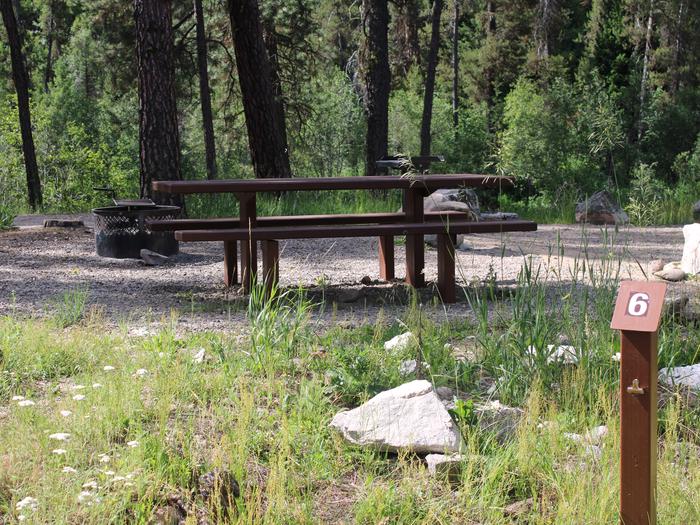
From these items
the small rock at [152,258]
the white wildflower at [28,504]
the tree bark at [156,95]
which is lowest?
the small rock at [152,258]

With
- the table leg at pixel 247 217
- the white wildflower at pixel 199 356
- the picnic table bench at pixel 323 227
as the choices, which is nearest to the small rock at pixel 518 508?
the white wildflower at pixel 199 356

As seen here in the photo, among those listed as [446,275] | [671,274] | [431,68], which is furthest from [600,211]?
[431,68]

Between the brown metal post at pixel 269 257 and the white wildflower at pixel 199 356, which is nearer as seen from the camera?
the white wildflower at pixel 199 356

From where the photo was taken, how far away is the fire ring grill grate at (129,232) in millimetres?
8492

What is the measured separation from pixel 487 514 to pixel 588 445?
540 millimetres

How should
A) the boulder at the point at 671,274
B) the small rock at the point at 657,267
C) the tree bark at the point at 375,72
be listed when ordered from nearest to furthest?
the boulder at the point at 671,274
the small rock at the point at 657,267
the tree bark at the point at 375,72

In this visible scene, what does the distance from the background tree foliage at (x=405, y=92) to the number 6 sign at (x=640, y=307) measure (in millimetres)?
14846

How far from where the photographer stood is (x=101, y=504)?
2523 millimetres

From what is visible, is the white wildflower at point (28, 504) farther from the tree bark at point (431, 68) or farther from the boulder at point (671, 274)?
the tree bark at point (431, 68)

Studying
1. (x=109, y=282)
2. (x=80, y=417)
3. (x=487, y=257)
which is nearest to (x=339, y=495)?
(x=80, y=417)

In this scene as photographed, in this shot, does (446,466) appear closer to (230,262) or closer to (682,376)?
(682,376)

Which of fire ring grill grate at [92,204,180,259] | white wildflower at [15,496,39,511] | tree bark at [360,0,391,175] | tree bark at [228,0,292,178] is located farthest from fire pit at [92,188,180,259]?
tree bark at [360,0,391,175]

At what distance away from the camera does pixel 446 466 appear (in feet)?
9.70

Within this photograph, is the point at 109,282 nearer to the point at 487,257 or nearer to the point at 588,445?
the point at 487,257
